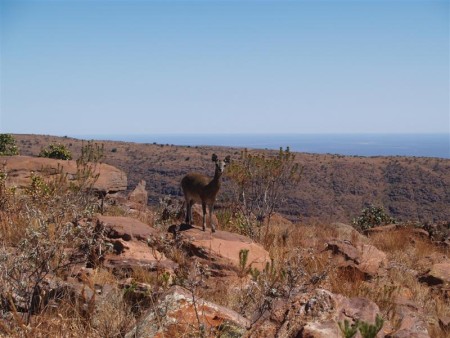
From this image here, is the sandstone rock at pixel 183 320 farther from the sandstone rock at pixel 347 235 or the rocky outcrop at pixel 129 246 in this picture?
the sandstone rock at pixel 347 235

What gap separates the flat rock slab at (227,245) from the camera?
7.81 m

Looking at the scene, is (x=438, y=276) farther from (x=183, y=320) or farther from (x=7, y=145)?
(x=7, y=145)

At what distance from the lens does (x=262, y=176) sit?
11.9m

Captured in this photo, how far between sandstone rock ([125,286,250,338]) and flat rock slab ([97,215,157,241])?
118 inches

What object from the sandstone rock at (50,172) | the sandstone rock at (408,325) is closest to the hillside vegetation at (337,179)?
the sandstone rock at (50,172)

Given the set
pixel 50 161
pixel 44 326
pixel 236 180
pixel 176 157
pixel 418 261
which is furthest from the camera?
pixel 176 157

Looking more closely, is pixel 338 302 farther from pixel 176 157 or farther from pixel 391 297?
pixel 176 157

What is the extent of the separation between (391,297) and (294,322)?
131 inches

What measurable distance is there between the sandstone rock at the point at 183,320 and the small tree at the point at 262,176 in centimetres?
643

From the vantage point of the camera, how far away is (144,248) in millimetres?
7457

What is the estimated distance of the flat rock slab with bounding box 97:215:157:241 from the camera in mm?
7566

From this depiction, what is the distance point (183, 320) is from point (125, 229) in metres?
3.62

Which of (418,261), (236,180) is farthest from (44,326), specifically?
(418,261)

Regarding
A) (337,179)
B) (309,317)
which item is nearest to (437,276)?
(309,317)
